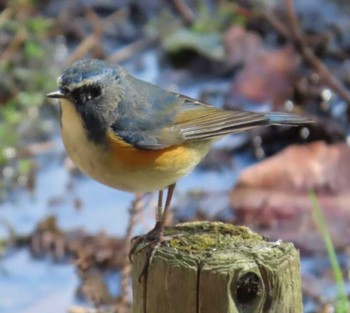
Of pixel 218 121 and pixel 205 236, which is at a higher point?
pixel 218 121

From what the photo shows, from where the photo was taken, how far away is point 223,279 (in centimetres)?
319

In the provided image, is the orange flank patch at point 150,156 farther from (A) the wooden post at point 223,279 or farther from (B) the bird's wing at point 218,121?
(A) the wooden post at point 223,279

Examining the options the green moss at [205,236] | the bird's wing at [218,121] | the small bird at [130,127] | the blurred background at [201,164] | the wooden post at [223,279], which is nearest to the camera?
the wooden post at [223,279]

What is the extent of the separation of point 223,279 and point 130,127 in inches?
41.3

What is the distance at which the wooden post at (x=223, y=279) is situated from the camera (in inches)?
126

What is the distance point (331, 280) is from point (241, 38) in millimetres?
2926

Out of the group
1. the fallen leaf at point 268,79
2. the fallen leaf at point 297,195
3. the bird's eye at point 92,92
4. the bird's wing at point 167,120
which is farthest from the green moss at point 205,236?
the fallen leaf at point 268,79

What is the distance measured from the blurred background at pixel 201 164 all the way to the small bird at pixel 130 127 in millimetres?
563

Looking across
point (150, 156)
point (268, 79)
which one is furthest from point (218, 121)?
point (268, 79)

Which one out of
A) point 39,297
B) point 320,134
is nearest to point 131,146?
point 39,297

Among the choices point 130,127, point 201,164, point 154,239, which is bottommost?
point 154,239

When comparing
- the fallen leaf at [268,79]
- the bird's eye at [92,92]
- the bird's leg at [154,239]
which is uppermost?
the fallen leaf at [268,79]

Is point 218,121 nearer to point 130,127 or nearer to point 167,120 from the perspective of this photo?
point 167,120

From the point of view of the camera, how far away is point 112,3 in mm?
9672
